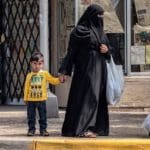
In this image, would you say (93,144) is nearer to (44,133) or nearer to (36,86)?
(44,133)

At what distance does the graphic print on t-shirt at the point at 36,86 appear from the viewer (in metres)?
10.3

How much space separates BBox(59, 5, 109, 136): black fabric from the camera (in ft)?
32.6

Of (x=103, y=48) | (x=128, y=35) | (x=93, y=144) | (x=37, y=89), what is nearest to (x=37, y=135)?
(x=37, y=89)

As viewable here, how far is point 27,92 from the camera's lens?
33.8 feet

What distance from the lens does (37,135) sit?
1051 centimetres

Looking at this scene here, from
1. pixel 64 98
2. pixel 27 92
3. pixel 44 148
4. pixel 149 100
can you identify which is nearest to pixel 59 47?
pixel 64 98

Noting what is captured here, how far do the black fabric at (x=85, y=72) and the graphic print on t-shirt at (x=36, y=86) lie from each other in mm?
427

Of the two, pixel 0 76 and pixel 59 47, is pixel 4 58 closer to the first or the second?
pixel 0 76

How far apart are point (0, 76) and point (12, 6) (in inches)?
61.2

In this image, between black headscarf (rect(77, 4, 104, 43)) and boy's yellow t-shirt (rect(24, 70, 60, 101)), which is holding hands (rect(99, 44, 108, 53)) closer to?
black headscarf (rect(77, 4, 104, 43))

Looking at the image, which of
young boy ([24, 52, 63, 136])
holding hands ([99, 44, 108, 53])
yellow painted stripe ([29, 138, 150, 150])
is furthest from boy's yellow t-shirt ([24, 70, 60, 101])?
yellow painted stripe ([29, 138, 150, 150])

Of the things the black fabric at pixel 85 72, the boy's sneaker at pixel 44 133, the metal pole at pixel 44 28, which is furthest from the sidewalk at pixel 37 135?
the metal pole at pixel 44 28

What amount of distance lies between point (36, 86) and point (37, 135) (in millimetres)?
779

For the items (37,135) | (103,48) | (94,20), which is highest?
(94,20)
